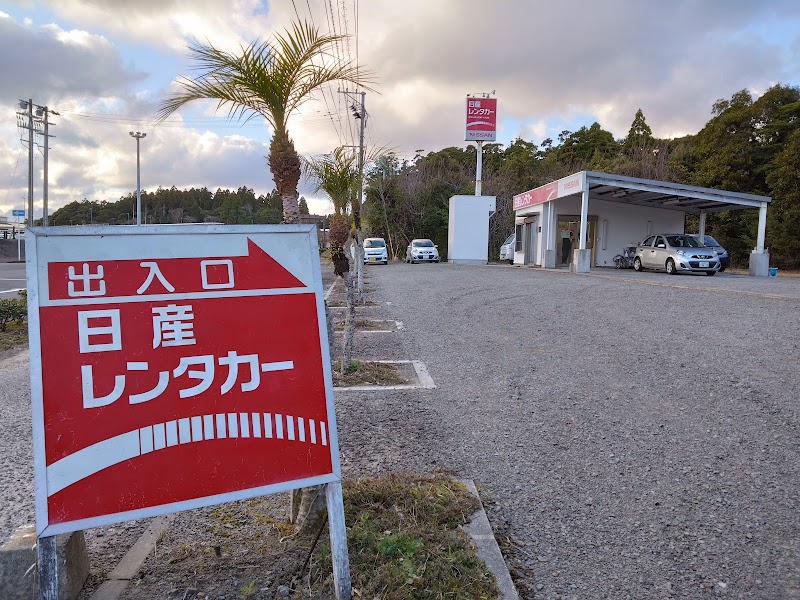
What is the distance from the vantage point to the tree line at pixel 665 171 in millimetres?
28422

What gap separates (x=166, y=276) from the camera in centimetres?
227

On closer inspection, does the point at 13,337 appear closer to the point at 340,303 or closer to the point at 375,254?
the point at 340,303

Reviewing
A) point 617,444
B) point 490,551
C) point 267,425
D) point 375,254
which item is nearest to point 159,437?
point 267,425

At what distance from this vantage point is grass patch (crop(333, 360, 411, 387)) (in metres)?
5.88

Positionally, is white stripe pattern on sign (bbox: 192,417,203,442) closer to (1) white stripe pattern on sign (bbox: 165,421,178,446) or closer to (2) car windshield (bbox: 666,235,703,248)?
(1) white stripe pattern on sign (bbox: 165,421,178,446)

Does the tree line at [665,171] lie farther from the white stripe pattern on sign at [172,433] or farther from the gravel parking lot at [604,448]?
the white stripe pattern on sign at [172,433]

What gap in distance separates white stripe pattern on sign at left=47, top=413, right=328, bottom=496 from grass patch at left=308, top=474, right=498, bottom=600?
1.84 ft

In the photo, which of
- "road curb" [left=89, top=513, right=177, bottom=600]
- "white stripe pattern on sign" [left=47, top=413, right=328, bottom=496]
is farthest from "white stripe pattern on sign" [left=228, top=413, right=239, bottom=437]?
"road curb" [left=89, top=513, right=177, bottom=600]

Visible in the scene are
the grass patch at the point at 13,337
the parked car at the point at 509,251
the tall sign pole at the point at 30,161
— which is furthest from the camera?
the tall sign pole at the point at 30,161

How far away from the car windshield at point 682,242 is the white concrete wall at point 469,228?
11655mm

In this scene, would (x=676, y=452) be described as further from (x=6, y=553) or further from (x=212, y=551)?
(x=6, y=553)

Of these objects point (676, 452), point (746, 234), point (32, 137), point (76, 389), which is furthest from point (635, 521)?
point (32, 137)

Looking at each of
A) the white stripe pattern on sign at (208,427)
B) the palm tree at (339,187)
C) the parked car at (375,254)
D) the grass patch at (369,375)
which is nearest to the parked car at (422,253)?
the parked car at (375,254)

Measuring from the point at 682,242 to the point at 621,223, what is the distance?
19.1 feet
